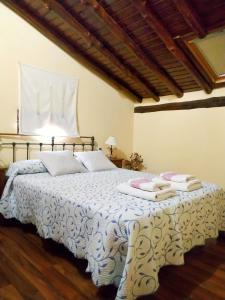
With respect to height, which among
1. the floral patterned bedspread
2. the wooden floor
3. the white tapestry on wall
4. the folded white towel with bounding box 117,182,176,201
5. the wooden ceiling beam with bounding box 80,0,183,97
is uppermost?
the wooden ceiling beam with bounding box 80,0,183,97

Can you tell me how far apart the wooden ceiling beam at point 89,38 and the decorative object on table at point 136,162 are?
4.67 feet

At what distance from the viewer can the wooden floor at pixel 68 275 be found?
5.64ft

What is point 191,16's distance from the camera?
2654mm

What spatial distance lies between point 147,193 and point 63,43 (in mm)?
2978

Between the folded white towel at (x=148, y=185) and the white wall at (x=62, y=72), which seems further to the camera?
the white wall at (x=62, y=72)

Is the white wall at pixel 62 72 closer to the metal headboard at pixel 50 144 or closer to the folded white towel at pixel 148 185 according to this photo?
the metal headboard at pixel 50 144

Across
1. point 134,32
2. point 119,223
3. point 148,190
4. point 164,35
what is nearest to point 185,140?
point 164,35

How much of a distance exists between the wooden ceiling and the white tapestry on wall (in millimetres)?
594

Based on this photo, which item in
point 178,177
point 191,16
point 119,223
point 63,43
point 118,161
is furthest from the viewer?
point 118,161

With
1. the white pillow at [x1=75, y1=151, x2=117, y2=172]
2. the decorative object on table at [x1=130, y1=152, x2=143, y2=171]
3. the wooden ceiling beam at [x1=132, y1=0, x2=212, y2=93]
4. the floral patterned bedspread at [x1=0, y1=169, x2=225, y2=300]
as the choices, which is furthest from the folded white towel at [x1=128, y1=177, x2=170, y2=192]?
the decorative object on table at [x1=130, y1=152, x2=143, y2=171]

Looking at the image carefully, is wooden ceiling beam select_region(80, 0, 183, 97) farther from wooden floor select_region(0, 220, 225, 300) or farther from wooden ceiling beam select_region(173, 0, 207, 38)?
wooden floor select_region(0, 220, 225, 300)

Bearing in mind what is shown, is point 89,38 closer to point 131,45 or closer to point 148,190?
point 131,45

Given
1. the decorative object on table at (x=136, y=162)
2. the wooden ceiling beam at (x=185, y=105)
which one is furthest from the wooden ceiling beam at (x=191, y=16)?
the decorative object on table at (x=136, y=162)

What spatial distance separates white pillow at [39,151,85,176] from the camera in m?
3.06
